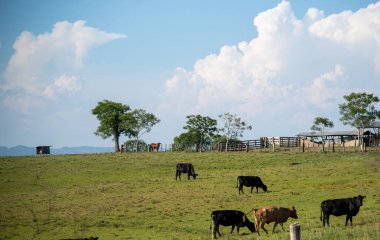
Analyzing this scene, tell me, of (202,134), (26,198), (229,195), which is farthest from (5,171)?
(202,134)

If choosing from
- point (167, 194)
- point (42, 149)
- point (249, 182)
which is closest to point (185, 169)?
point (167, 194)

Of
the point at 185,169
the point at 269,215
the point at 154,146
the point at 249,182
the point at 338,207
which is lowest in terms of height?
the point at 269,215

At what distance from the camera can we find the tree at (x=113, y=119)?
9119 centimetres

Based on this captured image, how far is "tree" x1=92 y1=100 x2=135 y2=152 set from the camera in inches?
3590

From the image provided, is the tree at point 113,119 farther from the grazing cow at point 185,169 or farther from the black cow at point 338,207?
the black cow at point 338,207

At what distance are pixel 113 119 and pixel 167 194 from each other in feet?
197

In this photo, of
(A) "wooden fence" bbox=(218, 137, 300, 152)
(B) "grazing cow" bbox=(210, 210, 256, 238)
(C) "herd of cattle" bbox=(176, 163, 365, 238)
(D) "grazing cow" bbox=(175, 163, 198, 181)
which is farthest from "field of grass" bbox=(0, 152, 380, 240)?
(A) "wooden fence" bbox=(218, 137, 300, 152)

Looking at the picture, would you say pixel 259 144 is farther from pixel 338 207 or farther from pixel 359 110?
pixel 338 207

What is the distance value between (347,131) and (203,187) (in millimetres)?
66561

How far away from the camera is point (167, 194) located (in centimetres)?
3347

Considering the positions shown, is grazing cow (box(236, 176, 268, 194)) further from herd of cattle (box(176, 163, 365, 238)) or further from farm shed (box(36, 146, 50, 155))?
farm shed (box(36, 146, 50, 155))

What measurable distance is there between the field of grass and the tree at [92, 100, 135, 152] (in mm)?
32879

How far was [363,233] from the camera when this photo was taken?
15461 millimetres

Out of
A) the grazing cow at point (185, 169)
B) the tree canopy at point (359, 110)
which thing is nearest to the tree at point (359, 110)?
the tree canopy at point (359, 110)
